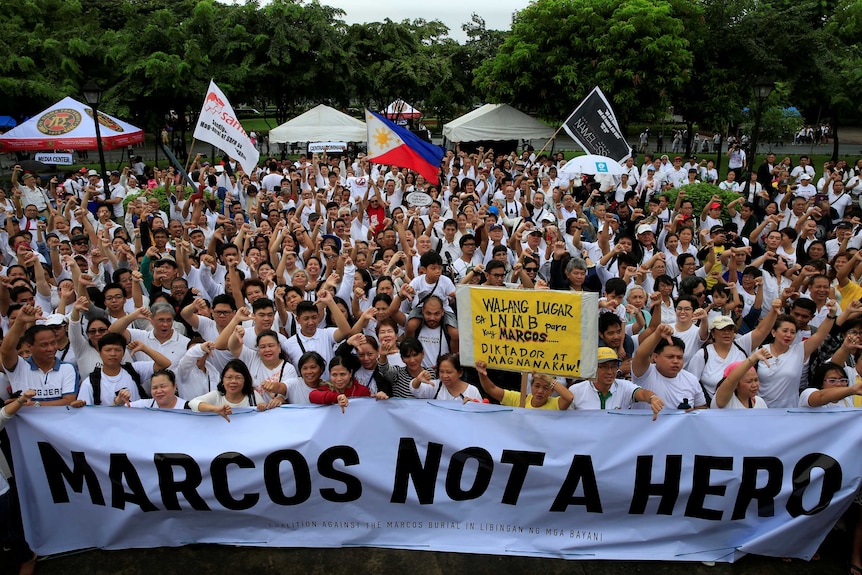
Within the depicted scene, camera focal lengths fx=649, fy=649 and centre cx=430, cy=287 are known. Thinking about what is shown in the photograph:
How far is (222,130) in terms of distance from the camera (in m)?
11.0

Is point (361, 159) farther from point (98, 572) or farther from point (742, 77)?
point (742, 77)

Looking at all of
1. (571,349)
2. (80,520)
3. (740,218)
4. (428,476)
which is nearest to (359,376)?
(428,476)

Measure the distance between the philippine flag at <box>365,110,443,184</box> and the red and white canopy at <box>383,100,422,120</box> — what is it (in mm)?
18688

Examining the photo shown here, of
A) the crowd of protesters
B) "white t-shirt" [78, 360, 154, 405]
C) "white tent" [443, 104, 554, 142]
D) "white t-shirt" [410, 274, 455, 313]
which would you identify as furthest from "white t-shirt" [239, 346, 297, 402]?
"white tent" [443, 104, 554, 142]

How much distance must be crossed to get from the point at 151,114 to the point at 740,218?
70.2 feet

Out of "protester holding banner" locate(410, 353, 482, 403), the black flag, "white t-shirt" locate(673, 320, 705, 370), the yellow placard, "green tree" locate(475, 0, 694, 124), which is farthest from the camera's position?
"green tree" locate(475, 0, 694, 124)

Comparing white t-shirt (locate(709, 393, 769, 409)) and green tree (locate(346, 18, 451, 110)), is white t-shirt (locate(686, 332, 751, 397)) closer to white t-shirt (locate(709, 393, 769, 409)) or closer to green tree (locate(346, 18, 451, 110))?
white t-shirt (locate(709, 393, 769, 409))

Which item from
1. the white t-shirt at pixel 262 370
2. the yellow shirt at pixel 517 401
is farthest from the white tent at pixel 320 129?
the yellow shirt at pixel 517 401

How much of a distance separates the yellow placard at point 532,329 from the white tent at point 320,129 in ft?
56.8

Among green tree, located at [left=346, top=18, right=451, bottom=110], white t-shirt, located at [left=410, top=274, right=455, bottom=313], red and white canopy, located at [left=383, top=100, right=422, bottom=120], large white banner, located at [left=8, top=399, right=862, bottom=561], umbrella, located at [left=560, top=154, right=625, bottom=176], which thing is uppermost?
green tree, located at [left=346, top=18, right=451, bottom=110]

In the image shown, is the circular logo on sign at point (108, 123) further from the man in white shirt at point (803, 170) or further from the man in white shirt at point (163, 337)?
the man in white shirt at point (803, 170)

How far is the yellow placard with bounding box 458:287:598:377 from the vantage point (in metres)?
4.16

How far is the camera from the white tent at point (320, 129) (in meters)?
20.7

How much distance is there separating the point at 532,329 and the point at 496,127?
18632 millimetres
